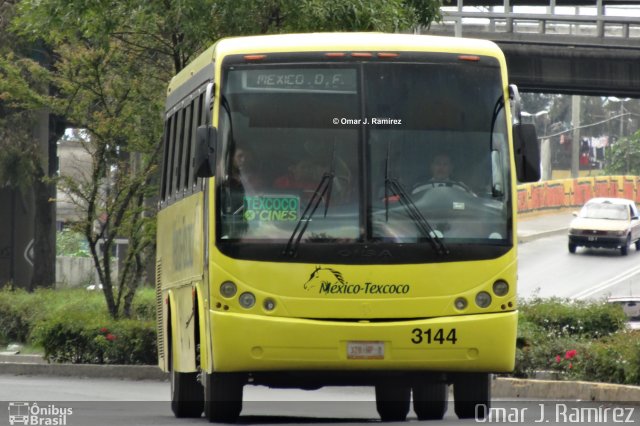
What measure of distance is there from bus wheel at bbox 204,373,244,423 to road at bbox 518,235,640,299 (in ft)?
118

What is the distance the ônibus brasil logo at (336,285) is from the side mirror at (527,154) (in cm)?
141

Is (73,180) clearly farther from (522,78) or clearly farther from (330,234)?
(522,78)

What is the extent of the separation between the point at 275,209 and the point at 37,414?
3932mm

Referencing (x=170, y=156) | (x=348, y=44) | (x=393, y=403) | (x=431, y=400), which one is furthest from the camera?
(x=170, y=156)

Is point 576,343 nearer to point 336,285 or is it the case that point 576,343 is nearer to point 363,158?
point 363,158

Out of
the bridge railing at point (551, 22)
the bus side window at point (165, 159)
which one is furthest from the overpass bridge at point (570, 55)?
the bus side window at point (165, 159)

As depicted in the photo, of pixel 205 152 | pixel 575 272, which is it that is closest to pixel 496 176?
pixel 205 152

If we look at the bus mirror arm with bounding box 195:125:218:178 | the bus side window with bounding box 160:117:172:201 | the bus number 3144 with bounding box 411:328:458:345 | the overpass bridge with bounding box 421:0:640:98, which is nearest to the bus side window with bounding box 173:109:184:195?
the bus side window with bounding box 160:117:172:201

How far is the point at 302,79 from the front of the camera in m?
13.3

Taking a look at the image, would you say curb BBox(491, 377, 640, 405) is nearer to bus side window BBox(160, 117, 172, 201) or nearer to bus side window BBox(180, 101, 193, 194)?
bus side window BBox(160, 117, 172, 201)

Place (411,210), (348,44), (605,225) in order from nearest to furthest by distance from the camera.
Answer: (411,210), (348,44), (605,225)

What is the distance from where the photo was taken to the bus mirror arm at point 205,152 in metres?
12.7

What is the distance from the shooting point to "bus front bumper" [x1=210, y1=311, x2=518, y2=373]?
1270 cm

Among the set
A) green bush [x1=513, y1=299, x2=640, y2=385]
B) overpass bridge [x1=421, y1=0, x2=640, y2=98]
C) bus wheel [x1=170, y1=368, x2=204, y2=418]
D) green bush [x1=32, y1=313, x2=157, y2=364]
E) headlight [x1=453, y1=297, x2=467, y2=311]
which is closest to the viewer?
headlight [x1=453, y1=297, x2=467, y2=311]
